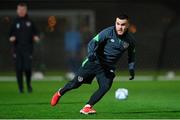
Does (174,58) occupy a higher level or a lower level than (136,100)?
lower

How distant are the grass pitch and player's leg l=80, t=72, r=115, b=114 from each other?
202 mm

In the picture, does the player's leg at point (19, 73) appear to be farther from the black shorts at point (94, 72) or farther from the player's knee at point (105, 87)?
the player's knee at point (105, 87)

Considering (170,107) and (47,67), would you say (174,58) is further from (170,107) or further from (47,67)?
(170,107)

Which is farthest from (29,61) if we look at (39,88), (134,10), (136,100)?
(134,10)

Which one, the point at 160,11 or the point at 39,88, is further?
the point at 160,11

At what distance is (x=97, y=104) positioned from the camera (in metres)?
16.0

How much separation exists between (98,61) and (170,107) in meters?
2.44

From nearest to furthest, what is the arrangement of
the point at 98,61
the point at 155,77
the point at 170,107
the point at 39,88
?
the point at 98,61 → the point at 170,107 → the point at 39,88 → the point at 155,77

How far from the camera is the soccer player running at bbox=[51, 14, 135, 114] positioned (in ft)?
43.4

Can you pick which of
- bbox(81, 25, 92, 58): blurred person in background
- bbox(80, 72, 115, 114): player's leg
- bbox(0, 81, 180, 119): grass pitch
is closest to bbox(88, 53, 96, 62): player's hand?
bbox(80, 72, 115, 114): player's leg

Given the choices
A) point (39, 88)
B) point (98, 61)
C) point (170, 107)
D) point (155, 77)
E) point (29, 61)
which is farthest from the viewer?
point (155, 77)

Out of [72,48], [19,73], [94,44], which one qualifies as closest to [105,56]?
[94,44]

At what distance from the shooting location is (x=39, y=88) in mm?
22609

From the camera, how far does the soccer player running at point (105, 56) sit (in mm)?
13219
